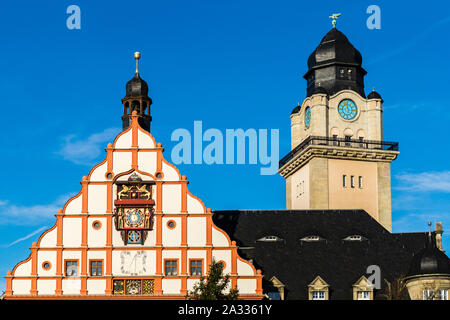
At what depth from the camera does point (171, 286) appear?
80.2 metres

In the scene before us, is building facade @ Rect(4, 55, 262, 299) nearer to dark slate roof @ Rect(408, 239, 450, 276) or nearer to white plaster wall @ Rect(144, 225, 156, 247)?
white plaster wall @ Rect(144, 225, 156, 247)

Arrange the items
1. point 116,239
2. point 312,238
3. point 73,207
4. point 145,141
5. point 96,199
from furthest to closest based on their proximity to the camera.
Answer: point 312,238, point 145,141, point 96,199, point 73,207, point 116,239

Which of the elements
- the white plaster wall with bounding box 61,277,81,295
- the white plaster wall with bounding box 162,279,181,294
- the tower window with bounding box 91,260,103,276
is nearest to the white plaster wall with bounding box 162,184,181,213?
the white plaster wall with bounding box 162,279,181,294

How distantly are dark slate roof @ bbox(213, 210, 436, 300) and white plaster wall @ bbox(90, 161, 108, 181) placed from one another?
1325 centimetres

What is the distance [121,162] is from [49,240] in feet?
26.8

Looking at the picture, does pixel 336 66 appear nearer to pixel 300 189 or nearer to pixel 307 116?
pixel 307 116

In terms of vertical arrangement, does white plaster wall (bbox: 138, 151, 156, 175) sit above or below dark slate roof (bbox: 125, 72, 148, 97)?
below

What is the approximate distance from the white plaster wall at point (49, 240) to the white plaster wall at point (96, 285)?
4.02 metres

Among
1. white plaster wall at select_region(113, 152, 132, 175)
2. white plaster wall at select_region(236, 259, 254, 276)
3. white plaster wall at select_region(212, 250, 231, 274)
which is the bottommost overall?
white plaster wall at select_region(236, 259, 254, 276)

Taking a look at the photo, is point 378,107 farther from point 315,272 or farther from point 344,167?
point 315,272

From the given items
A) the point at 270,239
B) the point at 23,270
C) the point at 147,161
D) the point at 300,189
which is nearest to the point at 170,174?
the point at 147,161

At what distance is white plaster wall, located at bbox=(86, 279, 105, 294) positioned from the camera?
79.9m
